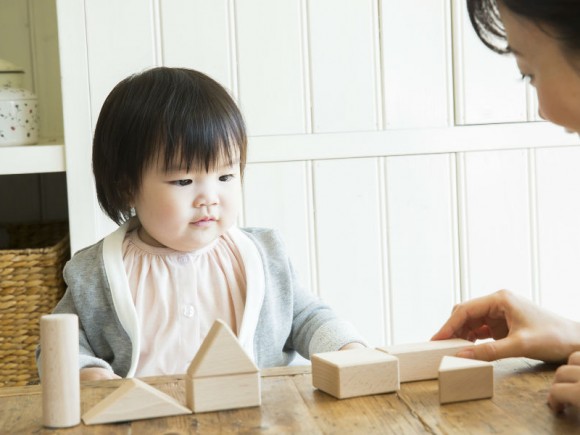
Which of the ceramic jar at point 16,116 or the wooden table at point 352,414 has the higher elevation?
the ceramic jar at point 16,116

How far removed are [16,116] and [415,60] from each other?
0.86 meters

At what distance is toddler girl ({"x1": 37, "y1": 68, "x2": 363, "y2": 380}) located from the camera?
1397 millimetres

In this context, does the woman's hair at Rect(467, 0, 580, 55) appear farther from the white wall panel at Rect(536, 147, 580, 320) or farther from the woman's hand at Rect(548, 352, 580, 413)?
the white wall panel at Rect(536, 147, 580, 320)

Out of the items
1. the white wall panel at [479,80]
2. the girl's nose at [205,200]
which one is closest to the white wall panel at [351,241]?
the white wall panel at [479,80]

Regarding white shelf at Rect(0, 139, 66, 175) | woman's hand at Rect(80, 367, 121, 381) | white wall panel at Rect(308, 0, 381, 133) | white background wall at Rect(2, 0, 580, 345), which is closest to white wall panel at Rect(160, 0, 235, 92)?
white background wall at Rect(2, 0, 580, 345)

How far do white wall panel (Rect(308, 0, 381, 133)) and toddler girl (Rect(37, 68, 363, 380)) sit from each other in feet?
1.86

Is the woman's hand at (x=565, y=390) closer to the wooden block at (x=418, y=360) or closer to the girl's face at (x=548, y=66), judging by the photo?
the wooden block at (x=418, y=360)

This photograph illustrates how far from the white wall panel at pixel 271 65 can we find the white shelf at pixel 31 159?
1.31 ft

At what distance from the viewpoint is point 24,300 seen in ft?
6.19

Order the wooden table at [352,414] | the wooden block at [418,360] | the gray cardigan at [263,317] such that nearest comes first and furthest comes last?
the wooden table at [352,414]
the wooden block at [418,360]
the gray cardigan at [263,317]

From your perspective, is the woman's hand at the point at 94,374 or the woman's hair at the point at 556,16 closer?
the woman's hair at the point at 556,16

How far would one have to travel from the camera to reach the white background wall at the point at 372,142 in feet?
6.33

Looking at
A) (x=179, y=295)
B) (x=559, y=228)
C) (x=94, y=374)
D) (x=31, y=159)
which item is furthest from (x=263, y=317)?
(x=559, y=228)

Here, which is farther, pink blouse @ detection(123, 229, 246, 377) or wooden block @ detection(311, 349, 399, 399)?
pink blouse @ detection(123, 229, 246, 377)
